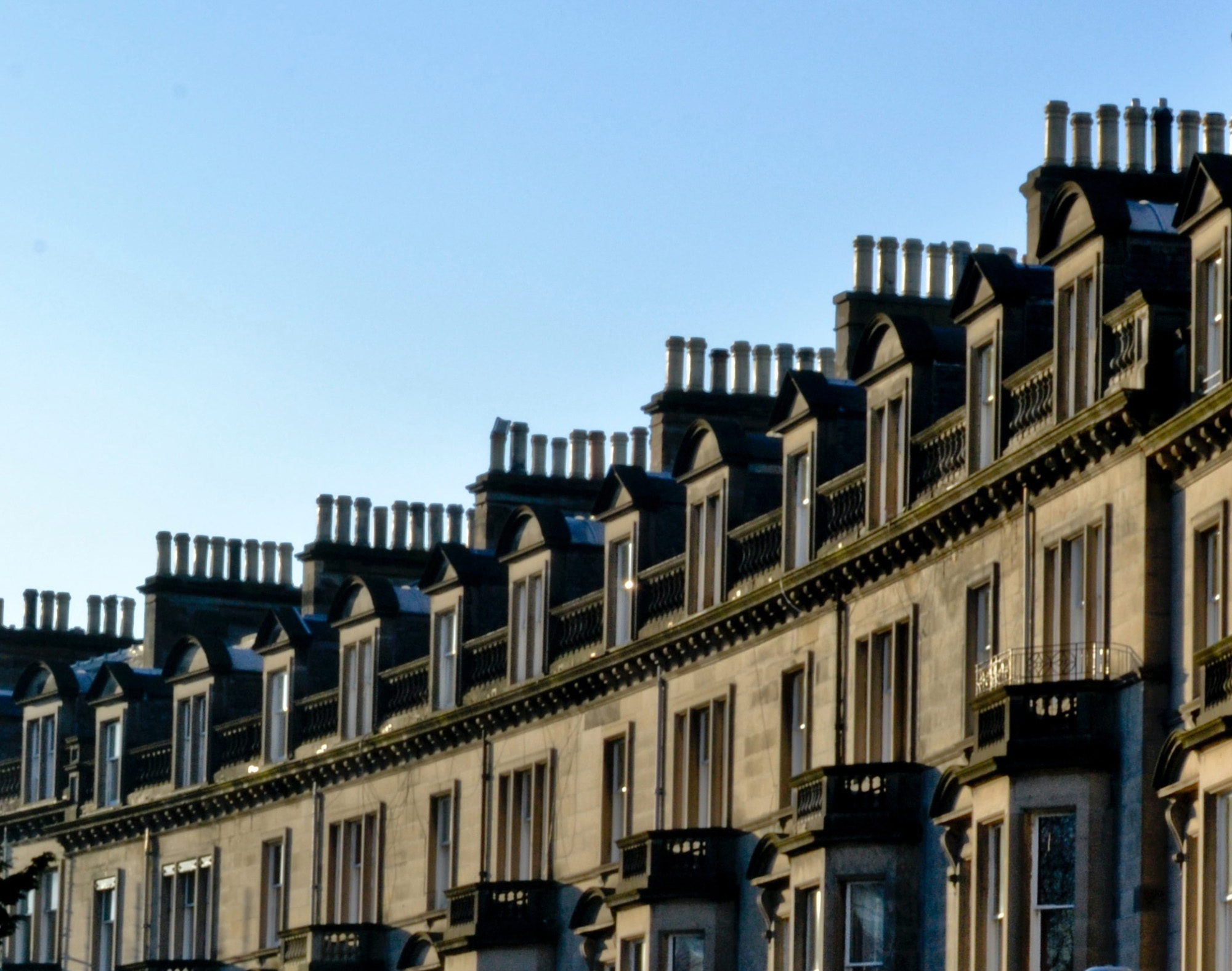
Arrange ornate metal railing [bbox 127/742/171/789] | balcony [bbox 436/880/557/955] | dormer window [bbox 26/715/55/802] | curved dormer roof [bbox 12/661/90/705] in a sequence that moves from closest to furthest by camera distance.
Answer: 1. balcony [bbox 436/880/557/955]
2. ornate metal railing [bbox 127/742/171/789]
3. curved dormer roof [bbox 12/661/90/705]
4. dormer window [bbox 26/715/55/802]

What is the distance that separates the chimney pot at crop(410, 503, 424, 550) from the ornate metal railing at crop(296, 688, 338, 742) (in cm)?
515

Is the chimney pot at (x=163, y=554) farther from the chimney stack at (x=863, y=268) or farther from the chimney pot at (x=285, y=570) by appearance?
the chimney stack at (x=863, y=268)

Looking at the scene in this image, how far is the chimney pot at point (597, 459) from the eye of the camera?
6681 centimetres

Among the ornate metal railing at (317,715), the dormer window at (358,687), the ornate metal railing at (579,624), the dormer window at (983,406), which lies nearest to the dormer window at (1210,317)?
the dormer window at (983,406)

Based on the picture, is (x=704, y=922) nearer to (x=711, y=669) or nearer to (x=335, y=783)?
(x=711, y=669)

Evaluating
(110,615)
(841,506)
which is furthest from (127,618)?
(841,506)

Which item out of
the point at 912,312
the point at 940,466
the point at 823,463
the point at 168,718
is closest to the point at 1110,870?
the point at 940,466

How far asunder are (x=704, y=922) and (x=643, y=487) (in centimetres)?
810

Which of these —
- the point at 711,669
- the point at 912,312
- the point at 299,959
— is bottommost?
the point at 299,959

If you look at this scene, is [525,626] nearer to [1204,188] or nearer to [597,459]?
[597,459]

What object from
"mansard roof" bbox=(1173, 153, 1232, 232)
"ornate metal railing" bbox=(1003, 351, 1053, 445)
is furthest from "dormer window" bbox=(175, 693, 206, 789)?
"mansard roof" bbox=(1173, 153, 1232, 232)

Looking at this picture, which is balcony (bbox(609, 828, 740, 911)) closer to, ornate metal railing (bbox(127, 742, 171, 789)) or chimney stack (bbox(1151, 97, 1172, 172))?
chimney stack (bbox(1151, 97, 1172, 172))

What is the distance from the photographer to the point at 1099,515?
43.5 meters

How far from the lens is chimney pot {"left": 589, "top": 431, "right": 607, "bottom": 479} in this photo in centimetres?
6681
